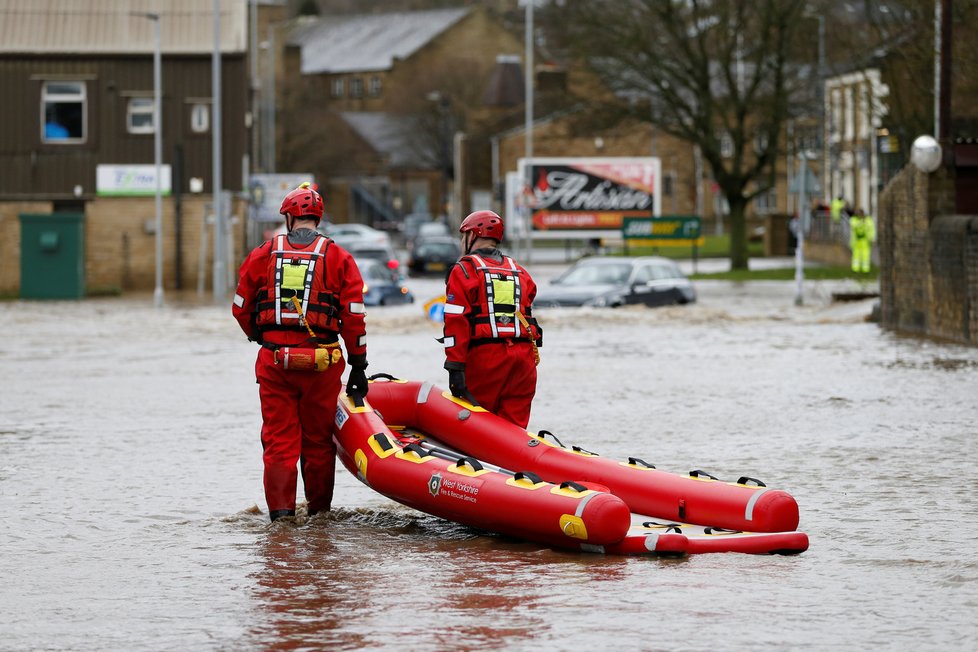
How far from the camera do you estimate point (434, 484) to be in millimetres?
9508

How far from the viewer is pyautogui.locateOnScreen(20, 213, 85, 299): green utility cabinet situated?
39.5 m

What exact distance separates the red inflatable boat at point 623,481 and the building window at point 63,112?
36.0 metres

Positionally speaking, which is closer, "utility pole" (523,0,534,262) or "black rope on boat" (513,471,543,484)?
"black rope on boat" (513,471,543,484)

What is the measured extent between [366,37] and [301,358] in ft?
440

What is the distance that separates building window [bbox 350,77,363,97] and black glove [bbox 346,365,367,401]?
129862 mm

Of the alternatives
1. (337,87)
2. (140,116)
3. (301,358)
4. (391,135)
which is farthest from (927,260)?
(337,87)

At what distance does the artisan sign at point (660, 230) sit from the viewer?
55781 mm

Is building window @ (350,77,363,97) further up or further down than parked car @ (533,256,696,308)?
further up

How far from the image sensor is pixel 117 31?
1780 inches

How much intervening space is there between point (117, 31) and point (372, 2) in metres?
111

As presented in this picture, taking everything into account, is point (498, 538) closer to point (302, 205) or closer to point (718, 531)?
point (718, 531)

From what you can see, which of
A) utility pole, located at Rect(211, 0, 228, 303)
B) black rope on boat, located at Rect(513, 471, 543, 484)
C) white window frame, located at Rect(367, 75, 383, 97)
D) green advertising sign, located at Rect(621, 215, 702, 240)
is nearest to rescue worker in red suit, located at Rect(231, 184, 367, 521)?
black rope on boat, located at Rect(513, 471, 543, 484)

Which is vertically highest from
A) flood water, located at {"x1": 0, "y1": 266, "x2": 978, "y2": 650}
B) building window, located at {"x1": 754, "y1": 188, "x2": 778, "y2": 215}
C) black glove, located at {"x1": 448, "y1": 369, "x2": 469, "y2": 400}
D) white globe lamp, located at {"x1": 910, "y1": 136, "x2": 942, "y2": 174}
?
building window, located at {"x1": 754, "y1": 188, "x2": 778, "y2": 215}

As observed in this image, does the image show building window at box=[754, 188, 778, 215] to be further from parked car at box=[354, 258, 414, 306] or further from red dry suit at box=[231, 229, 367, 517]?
red dry suit at box=[231, 229, 367, 517]
